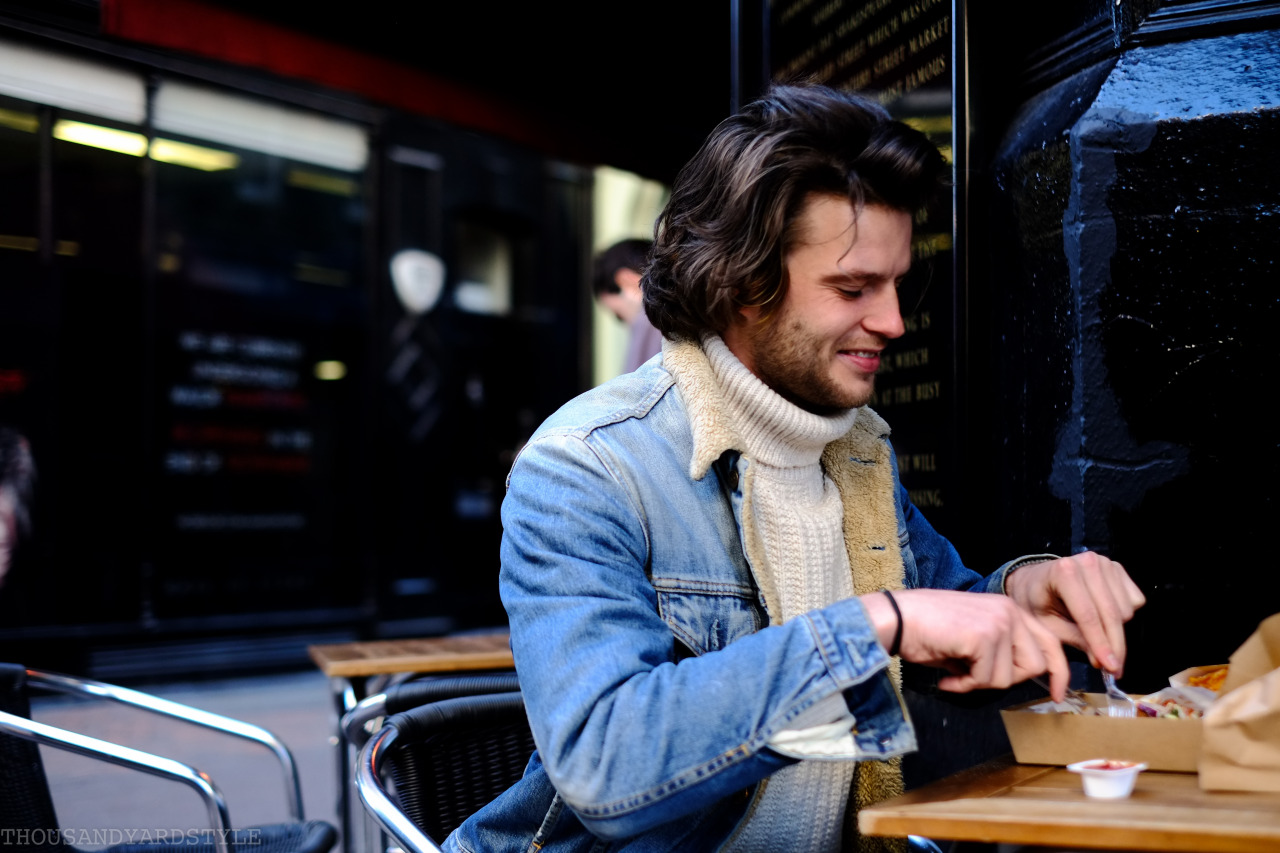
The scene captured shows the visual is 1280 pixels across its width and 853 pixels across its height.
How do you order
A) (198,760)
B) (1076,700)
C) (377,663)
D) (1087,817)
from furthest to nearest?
(198,760) → (377,663) → (1076,700) → (1087,817)

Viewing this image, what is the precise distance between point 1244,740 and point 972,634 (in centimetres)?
31

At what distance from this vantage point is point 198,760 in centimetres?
560

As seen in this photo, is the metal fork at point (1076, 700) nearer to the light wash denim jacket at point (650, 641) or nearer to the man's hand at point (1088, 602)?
the man's hand at point (1088, 602)

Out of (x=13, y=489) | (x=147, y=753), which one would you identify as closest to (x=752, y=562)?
(x=147, y=753)

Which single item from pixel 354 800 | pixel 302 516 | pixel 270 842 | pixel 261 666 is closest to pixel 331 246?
pixel 302 516

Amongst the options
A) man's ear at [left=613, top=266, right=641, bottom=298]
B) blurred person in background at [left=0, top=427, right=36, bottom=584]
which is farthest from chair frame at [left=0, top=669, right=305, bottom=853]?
blurred person in background at [left=0, top=427, right=36, bottom=584]

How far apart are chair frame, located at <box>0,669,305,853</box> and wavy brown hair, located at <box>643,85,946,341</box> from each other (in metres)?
1.49

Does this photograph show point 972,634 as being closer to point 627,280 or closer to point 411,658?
point 411,658

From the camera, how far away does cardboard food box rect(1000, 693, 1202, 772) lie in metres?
1.34

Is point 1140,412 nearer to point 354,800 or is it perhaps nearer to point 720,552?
point 720,552

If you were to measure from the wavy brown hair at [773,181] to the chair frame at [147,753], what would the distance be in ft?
4.87

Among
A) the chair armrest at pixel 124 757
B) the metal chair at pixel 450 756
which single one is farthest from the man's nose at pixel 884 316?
the chair armrest at pixel 124 757

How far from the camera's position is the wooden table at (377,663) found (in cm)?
279

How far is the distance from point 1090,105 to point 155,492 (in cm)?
687
